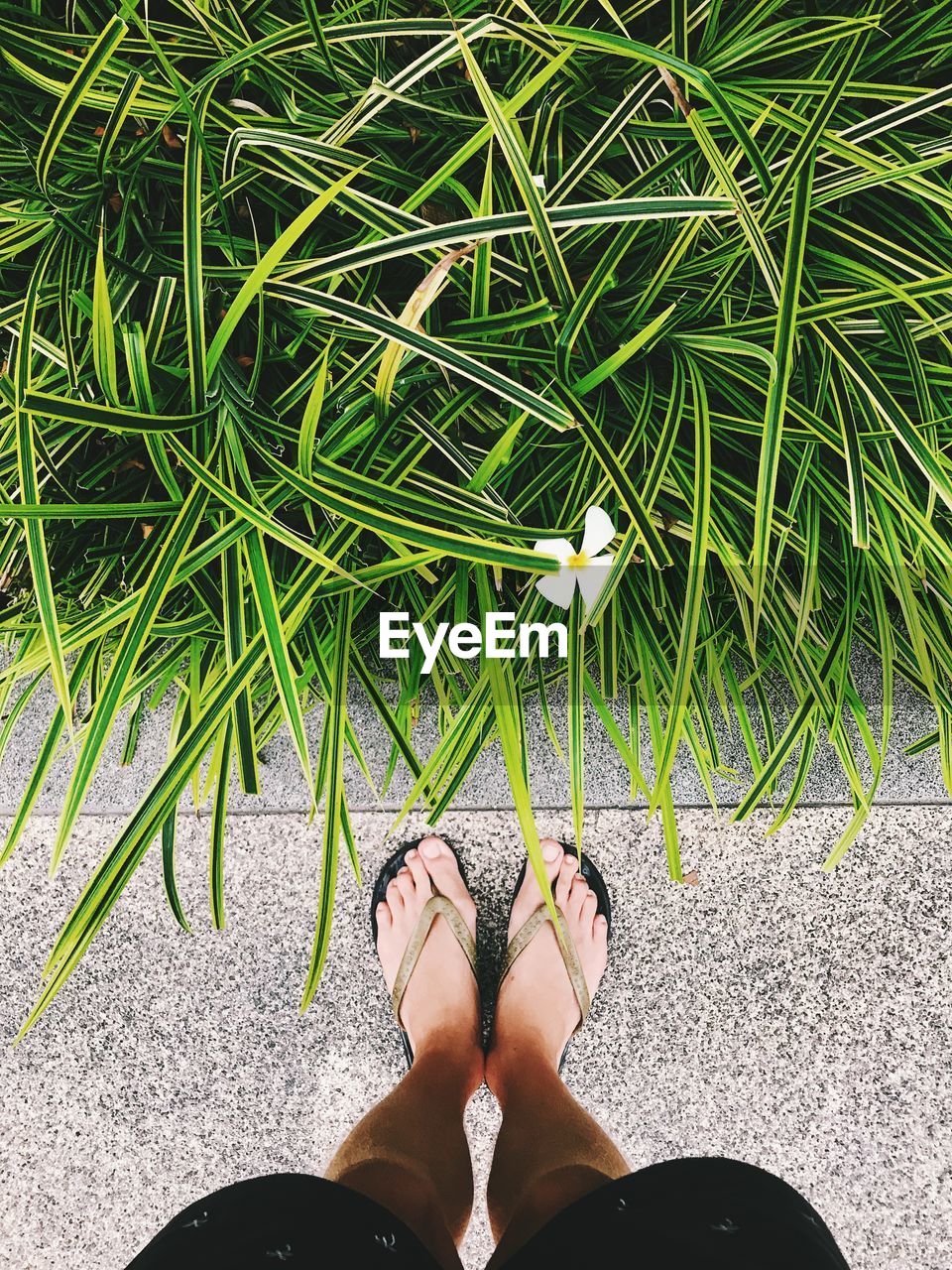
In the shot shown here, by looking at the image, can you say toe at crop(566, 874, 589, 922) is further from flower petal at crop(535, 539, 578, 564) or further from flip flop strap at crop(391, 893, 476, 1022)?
flower petal at crop(535, 539, 578, 564)

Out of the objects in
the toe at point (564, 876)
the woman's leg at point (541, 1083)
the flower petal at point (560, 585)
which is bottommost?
the woman's leg at point (541, 1083)

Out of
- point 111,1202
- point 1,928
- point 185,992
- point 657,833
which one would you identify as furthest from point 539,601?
point 111,1202

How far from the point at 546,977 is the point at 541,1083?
11 centimetres

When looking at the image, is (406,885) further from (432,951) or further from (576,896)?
(576,896)

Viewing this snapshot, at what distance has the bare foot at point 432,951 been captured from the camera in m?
0.90

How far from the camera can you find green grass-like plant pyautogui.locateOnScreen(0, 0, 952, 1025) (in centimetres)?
44

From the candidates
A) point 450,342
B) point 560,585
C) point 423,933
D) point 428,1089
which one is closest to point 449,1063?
point 428,1089

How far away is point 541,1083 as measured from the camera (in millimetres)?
846

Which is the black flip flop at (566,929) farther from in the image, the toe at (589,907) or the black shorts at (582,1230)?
the black shorts at (582,1230)

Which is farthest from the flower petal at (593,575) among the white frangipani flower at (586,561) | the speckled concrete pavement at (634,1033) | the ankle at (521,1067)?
the ankle at (521,1067)

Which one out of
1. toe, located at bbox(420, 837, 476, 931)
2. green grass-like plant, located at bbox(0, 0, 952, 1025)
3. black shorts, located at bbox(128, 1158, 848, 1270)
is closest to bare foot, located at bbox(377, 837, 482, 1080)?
toe, located at bbox(420, 837, 476, 931)

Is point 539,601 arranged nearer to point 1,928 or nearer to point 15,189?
point 15,189

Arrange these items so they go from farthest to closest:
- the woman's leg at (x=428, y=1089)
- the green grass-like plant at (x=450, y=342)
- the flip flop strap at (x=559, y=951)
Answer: the flip flop strap at (x=559, y=951) < the woman's leg at (x=428, y=1089) < the green grass-like plant at (x=450, y=342)

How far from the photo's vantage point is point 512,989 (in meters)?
0.94
